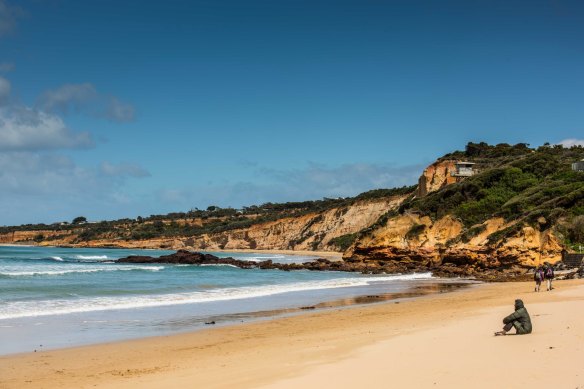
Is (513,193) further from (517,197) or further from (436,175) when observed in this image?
(436,175)

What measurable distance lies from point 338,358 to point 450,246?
119 ft

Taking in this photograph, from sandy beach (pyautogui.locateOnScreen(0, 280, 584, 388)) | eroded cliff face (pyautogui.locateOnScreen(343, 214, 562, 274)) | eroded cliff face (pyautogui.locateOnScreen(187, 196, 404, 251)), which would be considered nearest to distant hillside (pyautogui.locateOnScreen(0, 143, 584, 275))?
eroded cliff face (pyautogui.locateOnScreen(343, 214, 562, 274))

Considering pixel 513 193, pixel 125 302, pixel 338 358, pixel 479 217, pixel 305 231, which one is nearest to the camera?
pixel 338 358

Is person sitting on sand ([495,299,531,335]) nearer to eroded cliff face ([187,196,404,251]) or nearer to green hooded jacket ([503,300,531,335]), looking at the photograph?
green hooded jacket ([503,300,531,335])

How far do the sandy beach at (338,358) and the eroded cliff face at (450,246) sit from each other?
22121mm

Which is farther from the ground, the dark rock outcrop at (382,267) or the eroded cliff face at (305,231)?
the eroded cliff face at (305,231)

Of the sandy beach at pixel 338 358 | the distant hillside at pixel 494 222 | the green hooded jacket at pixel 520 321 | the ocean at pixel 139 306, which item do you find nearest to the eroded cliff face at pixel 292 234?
the distant hillside at pixel 494 222

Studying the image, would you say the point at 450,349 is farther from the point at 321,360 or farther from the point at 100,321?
the point at 100,321

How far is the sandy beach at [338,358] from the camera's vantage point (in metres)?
8.30

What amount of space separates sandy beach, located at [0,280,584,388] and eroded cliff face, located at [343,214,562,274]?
22121 mm

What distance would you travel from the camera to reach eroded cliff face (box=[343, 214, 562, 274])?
1446 inches

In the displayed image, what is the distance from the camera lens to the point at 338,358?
401 inches

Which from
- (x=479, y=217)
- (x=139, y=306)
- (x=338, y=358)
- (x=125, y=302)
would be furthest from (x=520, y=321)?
(x=479, y=217)

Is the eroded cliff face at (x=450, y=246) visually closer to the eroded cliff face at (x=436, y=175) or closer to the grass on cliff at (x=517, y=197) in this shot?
A: the grass on cliff at (x=517, y=197)
